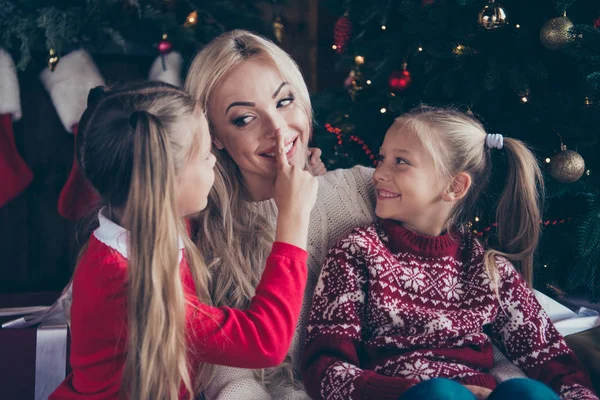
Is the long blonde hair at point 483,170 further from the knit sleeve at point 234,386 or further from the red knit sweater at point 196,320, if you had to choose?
the knit sleeve at point 234,386

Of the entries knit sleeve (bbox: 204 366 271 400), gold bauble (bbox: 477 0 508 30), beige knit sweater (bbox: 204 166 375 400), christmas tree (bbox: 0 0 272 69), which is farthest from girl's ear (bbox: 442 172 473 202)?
christmas tree (bbox: 0 0 272 69)

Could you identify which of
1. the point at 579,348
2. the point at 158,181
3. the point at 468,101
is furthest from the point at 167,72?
the point at 579,348

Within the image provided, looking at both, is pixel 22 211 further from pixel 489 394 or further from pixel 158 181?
pixel 489 394

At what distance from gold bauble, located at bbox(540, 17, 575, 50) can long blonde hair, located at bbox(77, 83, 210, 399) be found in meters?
1.10

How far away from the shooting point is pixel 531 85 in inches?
68.9

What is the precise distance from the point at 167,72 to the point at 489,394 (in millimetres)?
1918

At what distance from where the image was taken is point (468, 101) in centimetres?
179

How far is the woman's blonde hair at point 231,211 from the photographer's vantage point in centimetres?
139

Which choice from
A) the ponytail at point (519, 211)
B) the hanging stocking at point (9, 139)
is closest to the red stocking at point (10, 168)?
the hanging stocking at point (9, 139)

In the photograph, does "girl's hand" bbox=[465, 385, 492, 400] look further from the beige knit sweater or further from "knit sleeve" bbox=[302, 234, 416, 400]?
the beige knit sweater

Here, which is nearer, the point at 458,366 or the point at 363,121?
the point at 458,366

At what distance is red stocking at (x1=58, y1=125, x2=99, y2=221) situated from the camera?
2.19 meters

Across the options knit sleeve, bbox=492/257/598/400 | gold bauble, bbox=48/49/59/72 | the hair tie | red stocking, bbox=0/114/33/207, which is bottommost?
red stocking, bbox=0/114/33/207

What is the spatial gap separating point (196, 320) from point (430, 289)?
58 cm
